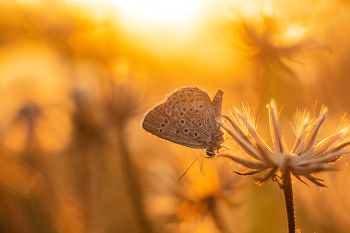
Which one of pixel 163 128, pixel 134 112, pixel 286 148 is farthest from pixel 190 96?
pixel 134 112

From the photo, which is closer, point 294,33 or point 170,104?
point 170,104

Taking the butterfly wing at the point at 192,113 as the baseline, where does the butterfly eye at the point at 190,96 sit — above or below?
above

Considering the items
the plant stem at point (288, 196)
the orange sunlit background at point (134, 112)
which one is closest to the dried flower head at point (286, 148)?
the plant stem at point (288, 196)

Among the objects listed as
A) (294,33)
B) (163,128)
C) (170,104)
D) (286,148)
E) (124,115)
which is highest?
(294,33)

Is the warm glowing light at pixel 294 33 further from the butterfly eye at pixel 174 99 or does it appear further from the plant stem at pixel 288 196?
the plant stem at pixel 288 196

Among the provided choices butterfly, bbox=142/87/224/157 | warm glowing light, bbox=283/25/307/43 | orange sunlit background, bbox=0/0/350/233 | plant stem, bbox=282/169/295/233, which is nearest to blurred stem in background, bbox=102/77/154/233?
orange sunlit background, bbox=0/0/350/233

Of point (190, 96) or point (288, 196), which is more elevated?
point (190, 96)

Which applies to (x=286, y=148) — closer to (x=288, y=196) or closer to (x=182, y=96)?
(x=288, y=196)
